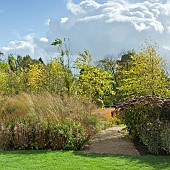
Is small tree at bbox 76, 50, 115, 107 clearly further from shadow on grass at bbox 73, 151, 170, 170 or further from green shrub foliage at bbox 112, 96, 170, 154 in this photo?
shadow on grass at bbox 73, 151, 170, 170

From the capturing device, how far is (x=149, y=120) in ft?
23.6

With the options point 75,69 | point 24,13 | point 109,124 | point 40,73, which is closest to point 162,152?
point 109,124

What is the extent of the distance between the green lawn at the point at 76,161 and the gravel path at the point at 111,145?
0.54 meters

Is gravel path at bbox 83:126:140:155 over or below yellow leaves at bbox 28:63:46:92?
below

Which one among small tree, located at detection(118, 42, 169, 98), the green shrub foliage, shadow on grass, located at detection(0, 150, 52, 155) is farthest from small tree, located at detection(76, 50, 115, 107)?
shadow on grass, located at detection(0, 150, 52, 155)

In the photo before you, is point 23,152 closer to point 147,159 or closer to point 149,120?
point 147,159

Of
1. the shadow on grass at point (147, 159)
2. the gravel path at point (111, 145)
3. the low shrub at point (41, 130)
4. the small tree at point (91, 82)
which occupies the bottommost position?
the shadow on grass at point (147, 159)

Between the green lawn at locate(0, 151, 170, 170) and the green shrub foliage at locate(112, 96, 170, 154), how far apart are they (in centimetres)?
55

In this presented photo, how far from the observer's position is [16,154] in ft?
21.6

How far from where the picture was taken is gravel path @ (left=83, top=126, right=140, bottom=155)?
6.80 meters

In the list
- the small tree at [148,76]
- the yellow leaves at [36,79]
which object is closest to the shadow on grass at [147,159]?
the small tree at [148,76]

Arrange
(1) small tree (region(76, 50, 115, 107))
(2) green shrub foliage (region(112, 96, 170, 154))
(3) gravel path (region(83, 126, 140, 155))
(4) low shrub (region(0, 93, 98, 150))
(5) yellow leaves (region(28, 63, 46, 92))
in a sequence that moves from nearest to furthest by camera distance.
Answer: (2) green shrub foliage (region(112, 96, 170, 154)), (3) gravel path (region(83, 126, 140, 155)), (4) low shrub (region(0, 93, 98, 150)), (1) small tree (region(76, 50, 115, 107)), (5) yellow leaves (region(28, 63, 46, 92))

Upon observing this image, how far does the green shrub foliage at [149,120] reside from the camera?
21.6 feet

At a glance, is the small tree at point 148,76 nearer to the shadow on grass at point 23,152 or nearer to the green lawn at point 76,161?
the green lawn at point 76,161
